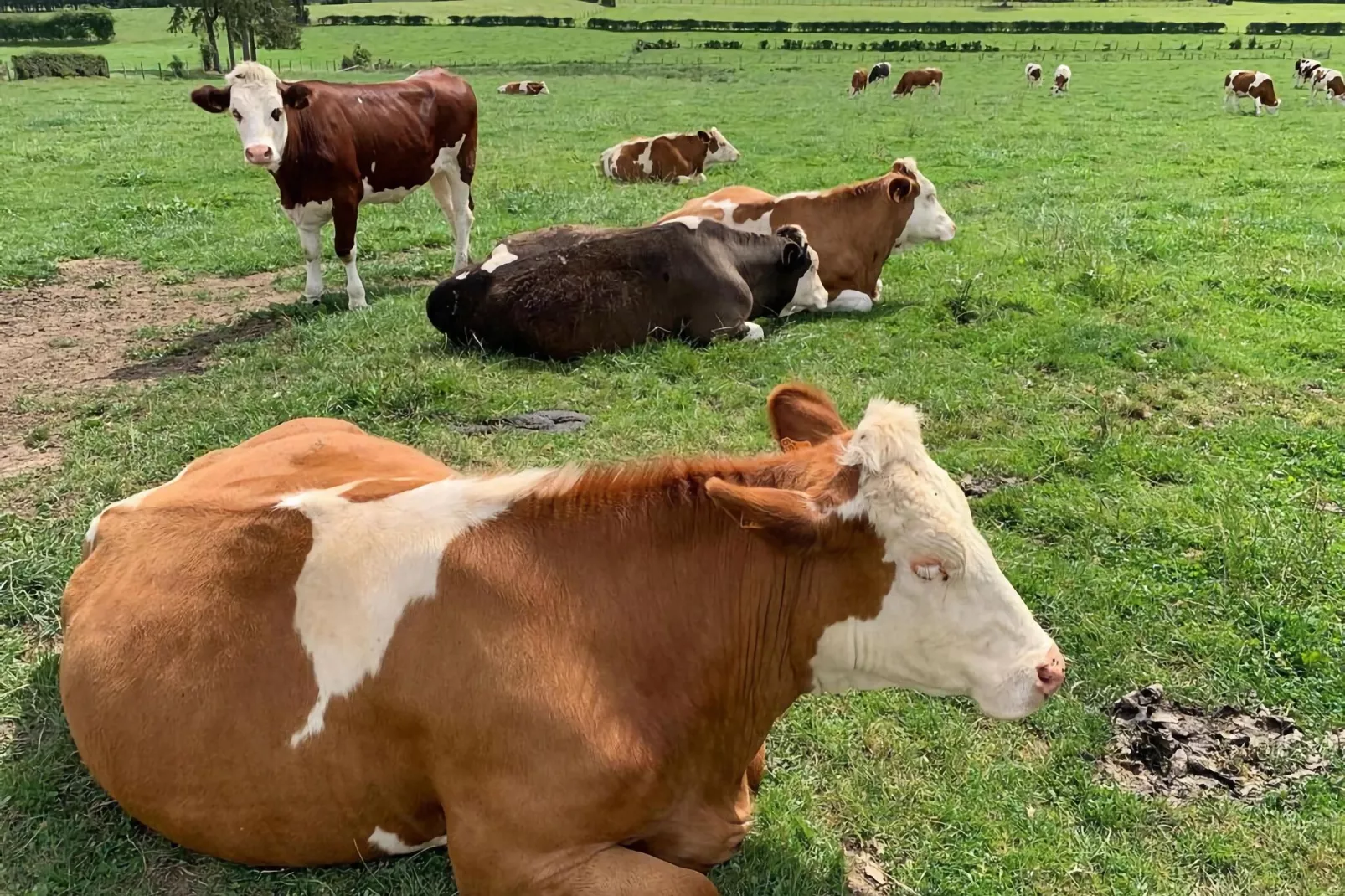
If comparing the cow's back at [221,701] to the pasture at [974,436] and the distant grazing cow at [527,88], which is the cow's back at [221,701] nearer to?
the pasture at [974,436]

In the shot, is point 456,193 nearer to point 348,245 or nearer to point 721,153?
point 348,245

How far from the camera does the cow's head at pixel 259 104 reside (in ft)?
29.4

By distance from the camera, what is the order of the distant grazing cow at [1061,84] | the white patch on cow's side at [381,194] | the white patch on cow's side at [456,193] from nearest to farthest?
the white patch on cow's side at [381,194]
the white patch on cow's side at [456,193]
the distant grazing cow at [1061,84]

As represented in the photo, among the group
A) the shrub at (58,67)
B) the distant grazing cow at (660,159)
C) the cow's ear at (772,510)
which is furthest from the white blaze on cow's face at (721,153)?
Result: the shrub at (58,67)

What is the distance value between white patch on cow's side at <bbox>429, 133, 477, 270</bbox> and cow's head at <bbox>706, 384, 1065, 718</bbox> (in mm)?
8991

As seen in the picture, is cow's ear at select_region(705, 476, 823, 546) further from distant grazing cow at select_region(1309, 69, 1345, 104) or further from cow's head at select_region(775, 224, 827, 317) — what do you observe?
distant grazing cow at select_region(1309, 69, 1345, 104)

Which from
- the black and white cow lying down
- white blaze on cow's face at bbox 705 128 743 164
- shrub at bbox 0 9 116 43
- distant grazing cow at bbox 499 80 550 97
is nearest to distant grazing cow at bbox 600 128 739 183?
white blaze on cow's face at bbox 705 128 743 164

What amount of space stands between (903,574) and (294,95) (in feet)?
28.3

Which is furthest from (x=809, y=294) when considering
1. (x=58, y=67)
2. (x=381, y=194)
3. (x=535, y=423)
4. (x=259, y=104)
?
(x=58, y=67)

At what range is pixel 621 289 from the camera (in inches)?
332

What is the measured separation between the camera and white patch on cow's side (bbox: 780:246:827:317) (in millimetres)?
9594

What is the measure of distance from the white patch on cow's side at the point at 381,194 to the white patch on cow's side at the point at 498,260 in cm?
226

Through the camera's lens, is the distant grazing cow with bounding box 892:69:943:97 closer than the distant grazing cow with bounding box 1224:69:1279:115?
No

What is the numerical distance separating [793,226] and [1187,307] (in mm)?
3703
